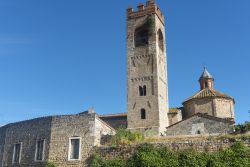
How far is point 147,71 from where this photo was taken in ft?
112

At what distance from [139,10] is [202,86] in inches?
476

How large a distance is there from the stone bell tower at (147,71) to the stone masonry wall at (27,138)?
11.4 meters

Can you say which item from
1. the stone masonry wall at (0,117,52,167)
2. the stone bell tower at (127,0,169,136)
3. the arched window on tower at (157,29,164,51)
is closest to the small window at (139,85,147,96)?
the stone bell tower at (127,0,169,136)

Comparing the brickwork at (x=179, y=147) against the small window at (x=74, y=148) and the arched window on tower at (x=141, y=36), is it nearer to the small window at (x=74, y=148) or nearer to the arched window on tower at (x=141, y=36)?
the small window at (x=74, y=148)

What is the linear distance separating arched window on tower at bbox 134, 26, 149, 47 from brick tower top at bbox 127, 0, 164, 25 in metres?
1.58

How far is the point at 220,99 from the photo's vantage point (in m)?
33.9

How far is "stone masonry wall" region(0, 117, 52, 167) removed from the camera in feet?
75.9

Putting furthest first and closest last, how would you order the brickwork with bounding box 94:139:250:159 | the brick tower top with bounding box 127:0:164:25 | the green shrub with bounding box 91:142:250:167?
the brick tower top with bounding box 127:0:164:25
the brickwork with bounding box 94:139:250:159
the green shrub with bounding box 91:142:250:167

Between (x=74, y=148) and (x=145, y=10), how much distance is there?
65.3 feet

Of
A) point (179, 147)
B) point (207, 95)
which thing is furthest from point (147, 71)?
point (179, 147)

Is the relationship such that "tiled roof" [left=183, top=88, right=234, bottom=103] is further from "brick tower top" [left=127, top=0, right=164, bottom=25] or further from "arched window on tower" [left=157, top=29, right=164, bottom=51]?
"brick tower top" [left=127, top=0, right=164, bottom=25]

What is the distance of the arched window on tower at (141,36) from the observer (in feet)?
118

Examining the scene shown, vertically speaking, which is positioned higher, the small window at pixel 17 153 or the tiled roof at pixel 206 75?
the tiled roof at pixel 206 75

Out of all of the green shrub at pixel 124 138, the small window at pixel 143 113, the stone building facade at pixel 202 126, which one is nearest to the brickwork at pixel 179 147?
the green shrub at pixel 124 138
